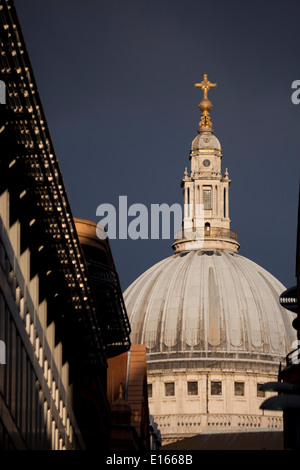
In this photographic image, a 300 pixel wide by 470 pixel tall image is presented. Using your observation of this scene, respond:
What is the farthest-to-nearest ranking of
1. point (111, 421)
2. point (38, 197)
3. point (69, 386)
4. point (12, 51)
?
point (111, 421) < point (69, 386) < point (38, 197) < point (12, 51)

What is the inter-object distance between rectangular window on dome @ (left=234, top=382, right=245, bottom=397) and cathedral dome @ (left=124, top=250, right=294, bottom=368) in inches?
109

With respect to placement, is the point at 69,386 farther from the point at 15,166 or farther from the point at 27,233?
the point at 15,166

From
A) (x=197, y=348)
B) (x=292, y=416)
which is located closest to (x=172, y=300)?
(x=197, y=348)

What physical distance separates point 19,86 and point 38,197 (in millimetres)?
7694

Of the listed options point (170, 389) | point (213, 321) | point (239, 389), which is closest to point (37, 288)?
point (170, 389)

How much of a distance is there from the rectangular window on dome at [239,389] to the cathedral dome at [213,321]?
9.10 ft

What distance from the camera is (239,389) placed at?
7707 inches

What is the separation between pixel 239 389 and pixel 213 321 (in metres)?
8.03

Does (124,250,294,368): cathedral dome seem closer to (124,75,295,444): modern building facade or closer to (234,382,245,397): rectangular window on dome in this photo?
(124,75,295,444): modern building facade

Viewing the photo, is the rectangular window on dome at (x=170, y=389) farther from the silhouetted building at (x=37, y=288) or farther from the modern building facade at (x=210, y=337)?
the silhouetted building at (x=37, y=288)

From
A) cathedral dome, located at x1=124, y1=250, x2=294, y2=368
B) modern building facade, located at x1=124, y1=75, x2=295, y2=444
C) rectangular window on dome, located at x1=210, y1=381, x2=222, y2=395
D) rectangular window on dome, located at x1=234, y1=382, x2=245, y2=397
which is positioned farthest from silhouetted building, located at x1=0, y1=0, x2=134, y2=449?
cathedral dome, located at x1=124, y1=250, x2=294, y2=368

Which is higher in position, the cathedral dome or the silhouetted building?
the cathedral dome

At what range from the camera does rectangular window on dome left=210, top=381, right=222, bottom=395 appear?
195 metres

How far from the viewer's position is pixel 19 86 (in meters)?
44.2
